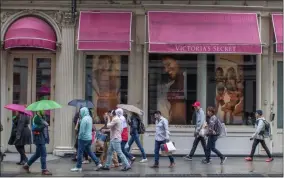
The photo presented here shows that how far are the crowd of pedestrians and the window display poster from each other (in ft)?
2.98

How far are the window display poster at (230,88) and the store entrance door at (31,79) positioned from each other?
18.8 ft

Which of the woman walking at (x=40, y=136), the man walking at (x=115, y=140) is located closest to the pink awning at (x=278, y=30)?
the man walking at (x=115, y=140)

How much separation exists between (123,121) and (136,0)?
4694 mm

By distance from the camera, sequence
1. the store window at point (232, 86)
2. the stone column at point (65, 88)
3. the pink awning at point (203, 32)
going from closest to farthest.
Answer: the pink awning at point (203, 32) → the stone column at point (65, 88) → the store window at point (232, 86)

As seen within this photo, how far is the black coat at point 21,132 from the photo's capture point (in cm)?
1368

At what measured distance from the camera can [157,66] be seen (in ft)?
54.2

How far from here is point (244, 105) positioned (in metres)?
16.7

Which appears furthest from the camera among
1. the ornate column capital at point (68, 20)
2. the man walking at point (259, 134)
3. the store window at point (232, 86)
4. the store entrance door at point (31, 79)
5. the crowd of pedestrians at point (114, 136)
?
the store window at point (232, 86)

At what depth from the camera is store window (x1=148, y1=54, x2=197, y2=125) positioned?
16.5 metres

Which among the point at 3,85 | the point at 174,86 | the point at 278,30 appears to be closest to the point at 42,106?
the point at 3,85

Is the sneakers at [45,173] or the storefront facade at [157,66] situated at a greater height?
the storefront facade at [157,66]

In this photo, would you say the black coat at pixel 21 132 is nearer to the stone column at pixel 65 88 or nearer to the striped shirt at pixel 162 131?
the stone column at pixel 65 88

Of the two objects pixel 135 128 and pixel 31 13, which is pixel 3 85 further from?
pixel 135 128

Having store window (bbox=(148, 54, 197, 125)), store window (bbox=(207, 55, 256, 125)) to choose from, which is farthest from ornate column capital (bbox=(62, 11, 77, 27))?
store window (bbox=(207, 55, 256, 125))
